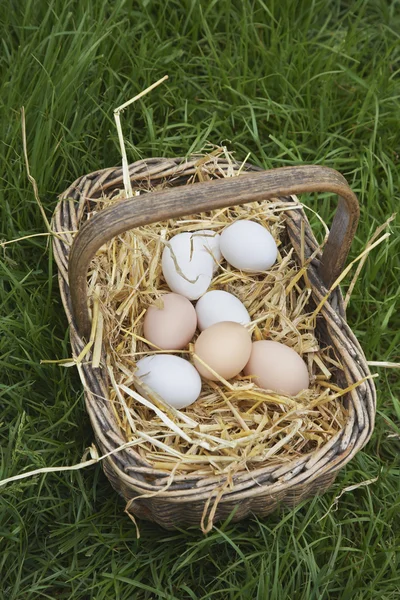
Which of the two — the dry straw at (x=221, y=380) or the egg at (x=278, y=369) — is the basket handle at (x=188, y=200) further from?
the egg at (x=278, y=369)

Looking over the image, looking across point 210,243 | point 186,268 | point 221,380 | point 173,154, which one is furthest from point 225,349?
point 173,154

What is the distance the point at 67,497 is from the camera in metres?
2.05

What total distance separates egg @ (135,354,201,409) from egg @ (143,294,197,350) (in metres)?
0.07

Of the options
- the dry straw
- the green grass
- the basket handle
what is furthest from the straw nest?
the basket handle

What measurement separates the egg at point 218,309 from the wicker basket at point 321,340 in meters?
0.21

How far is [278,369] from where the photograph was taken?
2012 millimetres

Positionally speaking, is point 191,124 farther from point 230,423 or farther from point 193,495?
point 193,495

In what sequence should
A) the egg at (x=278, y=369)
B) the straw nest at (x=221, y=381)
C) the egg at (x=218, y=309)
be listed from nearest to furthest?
the straw nest at (x=221, y=381) < the egg at (x=278, y=369) < the egg at (x=218, y=309)

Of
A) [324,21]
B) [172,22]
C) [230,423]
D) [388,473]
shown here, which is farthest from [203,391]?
[324,21]

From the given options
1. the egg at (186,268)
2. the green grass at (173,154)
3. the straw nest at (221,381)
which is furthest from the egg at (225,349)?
the green grass at (173,154)

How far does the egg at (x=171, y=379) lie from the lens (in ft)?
6.36

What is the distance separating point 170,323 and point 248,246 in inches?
11.9

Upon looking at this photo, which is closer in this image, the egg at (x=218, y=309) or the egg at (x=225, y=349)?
the egg at (x=225, y=349)

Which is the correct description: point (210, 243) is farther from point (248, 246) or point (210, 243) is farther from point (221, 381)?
point (221, 381)
